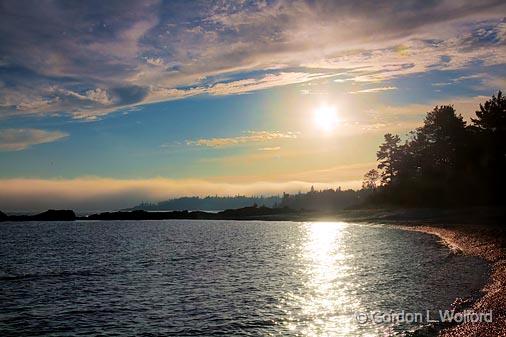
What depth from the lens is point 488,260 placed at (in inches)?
1581

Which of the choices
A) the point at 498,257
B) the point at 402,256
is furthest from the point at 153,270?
the point at 498,257

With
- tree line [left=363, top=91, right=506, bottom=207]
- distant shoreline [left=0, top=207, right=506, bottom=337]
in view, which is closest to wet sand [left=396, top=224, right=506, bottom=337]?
distant shoreline [left=0, top=207, right=506, bottom=337]

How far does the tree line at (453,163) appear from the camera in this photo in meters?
103

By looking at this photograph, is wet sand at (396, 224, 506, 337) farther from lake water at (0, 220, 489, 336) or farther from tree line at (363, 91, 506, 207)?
tree line at (363, 91, 506, 207)

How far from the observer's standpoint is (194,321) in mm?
24844

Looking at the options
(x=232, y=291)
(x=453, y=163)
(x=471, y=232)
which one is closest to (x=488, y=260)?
(x=232, y=291)

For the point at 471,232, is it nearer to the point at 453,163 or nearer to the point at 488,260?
the point at 488,260

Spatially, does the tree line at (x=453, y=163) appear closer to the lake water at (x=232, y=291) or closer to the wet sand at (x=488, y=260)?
the wet sand at (x=488, y=260)

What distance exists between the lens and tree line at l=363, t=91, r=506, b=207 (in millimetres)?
103125

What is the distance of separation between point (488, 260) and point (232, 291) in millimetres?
24382

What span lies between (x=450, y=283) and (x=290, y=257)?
2445cm

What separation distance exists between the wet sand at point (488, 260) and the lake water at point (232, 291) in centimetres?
143

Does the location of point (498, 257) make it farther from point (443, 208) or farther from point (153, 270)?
point (443, 208)

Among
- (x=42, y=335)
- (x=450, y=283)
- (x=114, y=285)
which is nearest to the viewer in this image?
(x=42, y=335)
